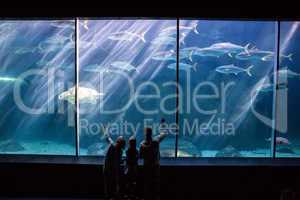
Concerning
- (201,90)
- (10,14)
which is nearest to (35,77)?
(201,90)

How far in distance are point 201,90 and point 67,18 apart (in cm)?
2282

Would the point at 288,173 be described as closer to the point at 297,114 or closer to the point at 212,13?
the point at 212,13

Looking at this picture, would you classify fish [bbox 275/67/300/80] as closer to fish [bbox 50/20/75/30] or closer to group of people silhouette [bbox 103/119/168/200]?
fish [bbox 50/20/75/30]

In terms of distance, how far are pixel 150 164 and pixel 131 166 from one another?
292mm

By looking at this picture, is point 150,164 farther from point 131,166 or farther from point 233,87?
point 233,87

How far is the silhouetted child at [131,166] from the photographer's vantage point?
16.7 ft

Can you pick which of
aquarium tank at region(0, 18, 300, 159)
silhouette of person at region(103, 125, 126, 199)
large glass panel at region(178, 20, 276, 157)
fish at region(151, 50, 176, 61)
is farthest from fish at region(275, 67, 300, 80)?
large glass panel at region(178, 20, 276, 157)

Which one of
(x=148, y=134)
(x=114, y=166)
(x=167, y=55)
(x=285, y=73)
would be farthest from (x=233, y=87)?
(x=114, y=166)

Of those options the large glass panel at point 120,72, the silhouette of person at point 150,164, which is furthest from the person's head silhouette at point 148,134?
the large glass panel at point 120,72

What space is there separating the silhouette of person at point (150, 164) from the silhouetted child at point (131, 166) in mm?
119

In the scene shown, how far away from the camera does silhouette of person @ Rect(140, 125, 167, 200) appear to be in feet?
16.6

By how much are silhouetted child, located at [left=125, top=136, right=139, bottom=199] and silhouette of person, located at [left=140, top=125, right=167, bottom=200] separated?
4.7 inches

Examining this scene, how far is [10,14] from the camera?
21.6ft

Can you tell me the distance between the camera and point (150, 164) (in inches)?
199
